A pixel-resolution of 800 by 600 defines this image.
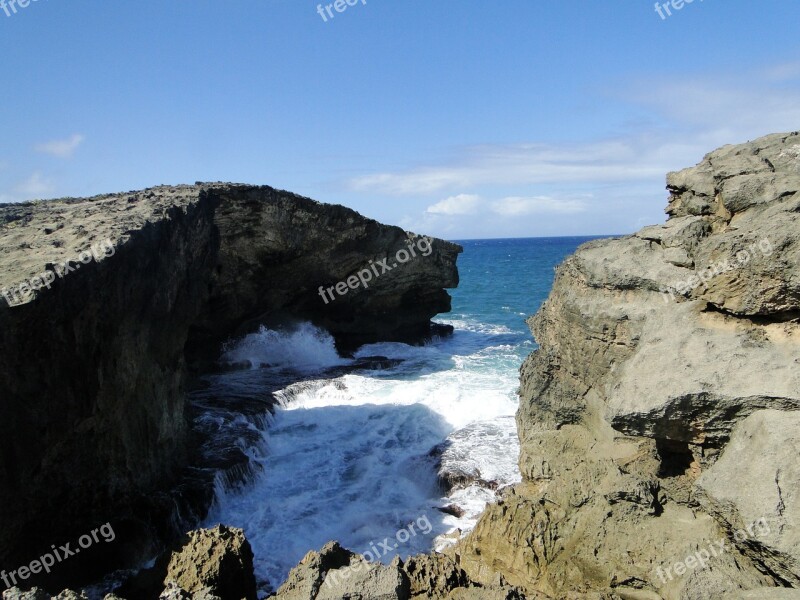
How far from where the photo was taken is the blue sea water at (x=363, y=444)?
10.9 m

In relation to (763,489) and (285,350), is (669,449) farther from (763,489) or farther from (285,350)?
(285,350)

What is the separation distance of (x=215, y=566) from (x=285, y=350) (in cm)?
1692

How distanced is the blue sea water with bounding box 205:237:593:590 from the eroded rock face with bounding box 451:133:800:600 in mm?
3567

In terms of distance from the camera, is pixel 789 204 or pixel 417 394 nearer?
pixel 789 204

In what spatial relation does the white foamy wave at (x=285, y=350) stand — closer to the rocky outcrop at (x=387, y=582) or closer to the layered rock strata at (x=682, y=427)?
the layered rock strata at (x=682, y=427)

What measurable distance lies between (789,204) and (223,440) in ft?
41.1

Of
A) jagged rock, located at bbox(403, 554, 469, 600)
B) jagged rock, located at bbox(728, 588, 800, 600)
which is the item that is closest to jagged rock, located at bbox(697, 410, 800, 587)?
jagged rock, located at bbox(728, 588, 800, 600)

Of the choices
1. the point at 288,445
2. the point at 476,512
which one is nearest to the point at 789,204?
the point at 476,512

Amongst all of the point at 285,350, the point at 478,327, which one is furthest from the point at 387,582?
the point at 478,327

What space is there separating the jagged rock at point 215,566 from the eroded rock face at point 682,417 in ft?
9.19

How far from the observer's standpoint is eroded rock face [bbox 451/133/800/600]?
470 cm

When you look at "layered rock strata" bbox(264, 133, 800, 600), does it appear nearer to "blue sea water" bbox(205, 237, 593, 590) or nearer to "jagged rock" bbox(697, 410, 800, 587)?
"jagged rock" bbox(697, 410, 800, 587)

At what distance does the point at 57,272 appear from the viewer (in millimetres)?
7926

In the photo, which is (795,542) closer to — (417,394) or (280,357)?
(417,394)
